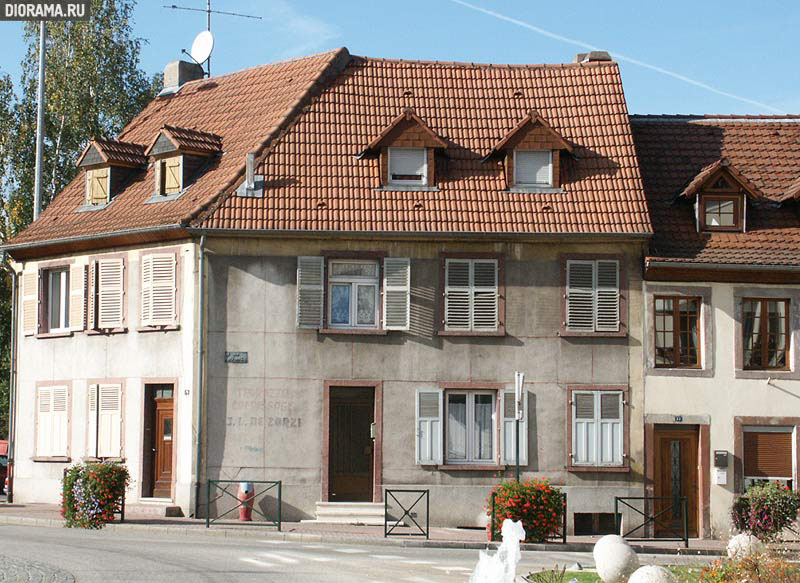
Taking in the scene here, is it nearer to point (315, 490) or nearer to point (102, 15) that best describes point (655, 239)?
point (315, 490)

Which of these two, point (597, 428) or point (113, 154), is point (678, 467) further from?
point (113, 154)

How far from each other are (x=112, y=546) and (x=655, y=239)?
1315cm

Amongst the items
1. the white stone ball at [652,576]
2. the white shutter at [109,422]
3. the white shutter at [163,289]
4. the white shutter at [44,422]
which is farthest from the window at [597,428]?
the white stone ball at [652,576]

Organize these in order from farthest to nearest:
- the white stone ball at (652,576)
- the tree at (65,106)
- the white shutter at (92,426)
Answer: the tree at (65,106), the white shutter at (92,426), the white stone ball at (652,576)

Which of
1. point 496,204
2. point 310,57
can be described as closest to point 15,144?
point 310,57

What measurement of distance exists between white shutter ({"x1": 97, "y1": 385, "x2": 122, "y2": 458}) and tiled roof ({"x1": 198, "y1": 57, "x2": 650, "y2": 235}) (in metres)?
4.53

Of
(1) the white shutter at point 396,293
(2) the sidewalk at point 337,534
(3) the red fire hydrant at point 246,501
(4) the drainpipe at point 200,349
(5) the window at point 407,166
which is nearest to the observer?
(2) the sidewalk at point 337,534

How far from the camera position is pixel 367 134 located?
29297mm

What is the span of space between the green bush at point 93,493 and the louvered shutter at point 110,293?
16.2ft

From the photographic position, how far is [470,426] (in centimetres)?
2795

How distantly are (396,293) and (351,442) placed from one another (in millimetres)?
3130

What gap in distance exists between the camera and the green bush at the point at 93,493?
2461 centimetres

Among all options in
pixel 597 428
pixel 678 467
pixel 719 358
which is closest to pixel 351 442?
pixel 597 428

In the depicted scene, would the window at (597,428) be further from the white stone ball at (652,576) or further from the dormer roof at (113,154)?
the white stone ball at (652,576)
